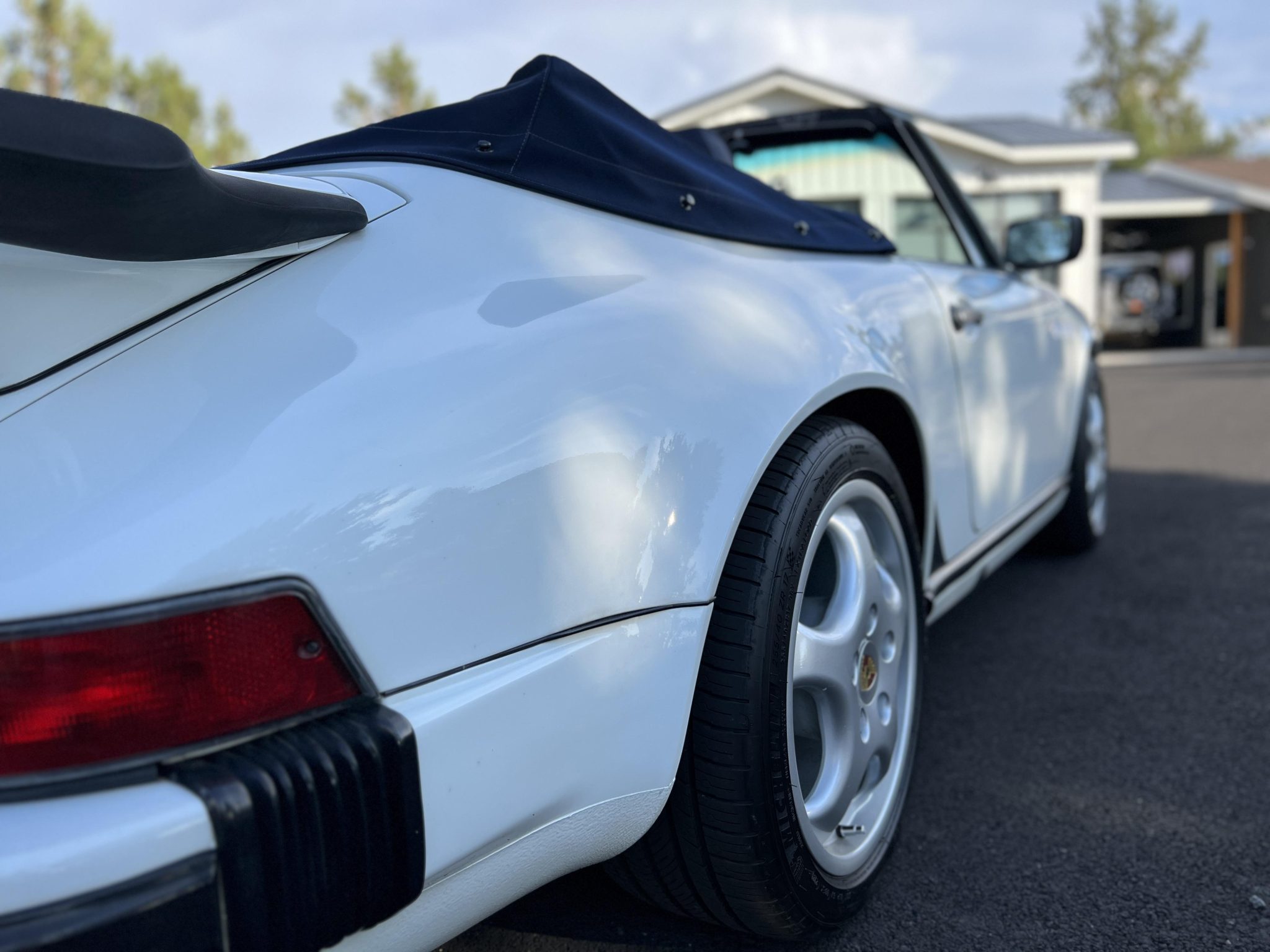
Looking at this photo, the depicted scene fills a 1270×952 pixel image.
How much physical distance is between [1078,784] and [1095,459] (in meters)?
2.07

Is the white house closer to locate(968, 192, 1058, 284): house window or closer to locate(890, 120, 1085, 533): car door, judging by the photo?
locate(968, 192, 1058, 284): house window

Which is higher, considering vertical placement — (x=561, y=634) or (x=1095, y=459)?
(x=561, y=634)

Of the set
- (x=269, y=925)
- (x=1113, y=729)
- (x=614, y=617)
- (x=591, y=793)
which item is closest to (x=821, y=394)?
(x=614, y=617)

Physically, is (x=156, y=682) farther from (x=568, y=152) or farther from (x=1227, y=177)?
(x=1227, y=177)

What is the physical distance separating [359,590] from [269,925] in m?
0.32

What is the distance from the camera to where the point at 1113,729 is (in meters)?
2.45

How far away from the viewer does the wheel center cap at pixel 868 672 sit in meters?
1.80

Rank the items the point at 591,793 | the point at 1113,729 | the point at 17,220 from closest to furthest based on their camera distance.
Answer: the point at 17,220 < the point at 591,793 < the point at 1113,729

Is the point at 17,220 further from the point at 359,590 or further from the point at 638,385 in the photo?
the point at 638,385

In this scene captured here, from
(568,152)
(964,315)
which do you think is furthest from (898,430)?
(568,152)

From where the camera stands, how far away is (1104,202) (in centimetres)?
2219

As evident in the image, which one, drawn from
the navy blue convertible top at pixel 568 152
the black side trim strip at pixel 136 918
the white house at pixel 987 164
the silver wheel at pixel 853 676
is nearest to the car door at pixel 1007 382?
the silver wheel at pixel 853 676

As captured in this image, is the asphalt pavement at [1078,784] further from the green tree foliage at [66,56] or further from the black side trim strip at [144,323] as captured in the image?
the green tree foliage at [66,56]

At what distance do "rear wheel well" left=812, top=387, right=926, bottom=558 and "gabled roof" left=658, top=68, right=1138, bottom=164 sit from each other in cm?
1497
